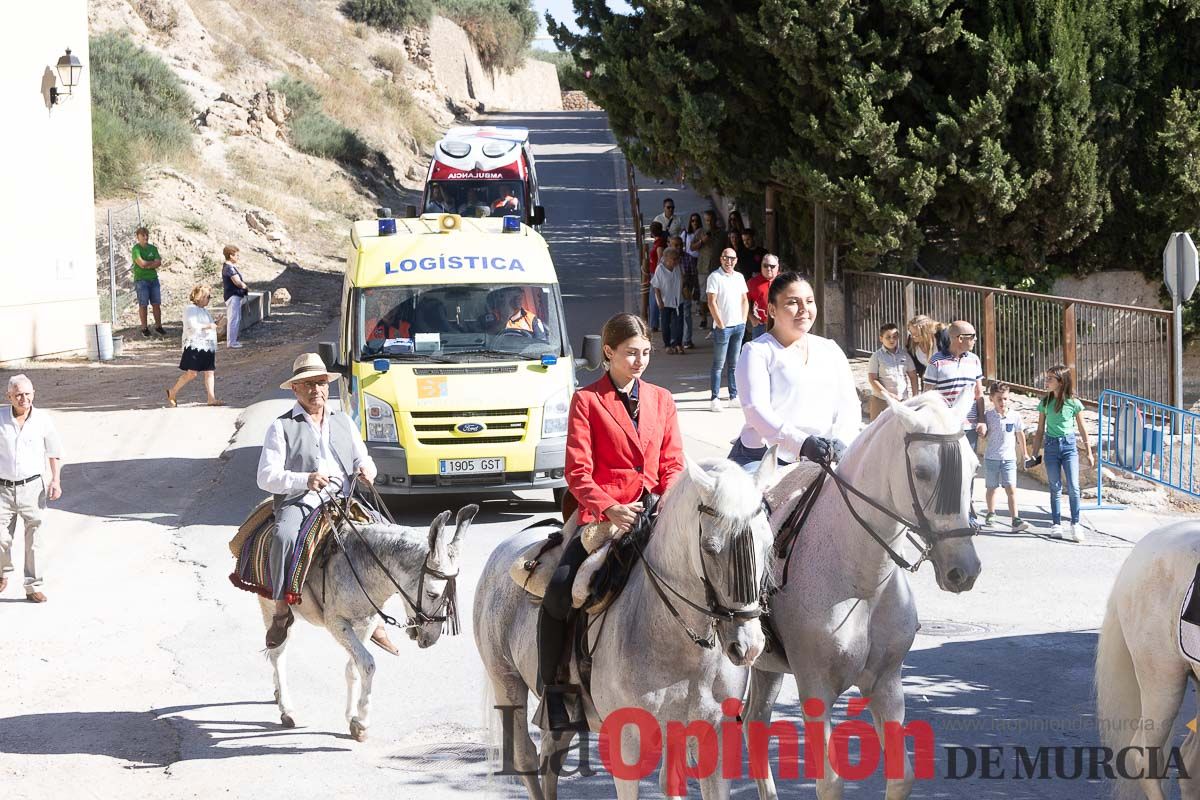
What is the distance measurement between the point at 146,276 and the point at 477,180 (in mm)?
7119

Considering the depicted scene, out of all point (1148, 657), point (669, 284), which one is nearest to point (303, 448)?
point (1148, 657)

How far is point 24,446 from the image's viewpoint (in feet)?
38.3

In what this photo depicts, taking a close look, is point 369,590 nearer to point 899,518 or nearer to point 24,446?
point 899,518

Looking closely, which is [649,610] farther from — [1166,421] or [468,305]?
[1166,421]

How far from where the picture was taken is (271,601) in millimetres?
8617

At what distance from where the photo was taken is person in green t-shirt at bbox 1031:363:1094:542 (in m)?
12.7

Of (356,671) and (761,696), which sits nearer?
(761,696)

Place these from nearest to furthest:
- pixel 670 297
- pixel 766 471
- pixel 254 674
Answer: pixel 766 471 < pixel 254 674 < pixel 670 297

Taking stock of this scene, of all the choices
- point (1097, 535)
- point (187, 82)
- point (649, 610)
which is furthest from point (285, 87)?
point (649, 610)

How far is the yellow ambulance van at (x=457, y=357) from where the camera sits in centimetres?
1359

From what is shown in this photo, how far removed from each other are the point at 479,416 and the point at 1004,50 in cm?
1013

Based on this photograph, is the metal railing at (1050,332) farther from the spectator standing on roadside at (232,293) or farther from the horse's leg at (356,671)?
the spectator standing on roadside at (232,293)

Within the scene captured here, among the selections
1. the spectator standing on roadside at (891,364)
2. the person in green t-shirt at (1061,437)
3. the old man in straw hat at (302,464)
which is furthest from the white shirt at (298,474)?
the person in green t-shirt at (1061,437)

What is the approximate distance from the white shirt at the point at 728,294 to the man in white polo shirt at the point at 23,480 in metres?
9.29
